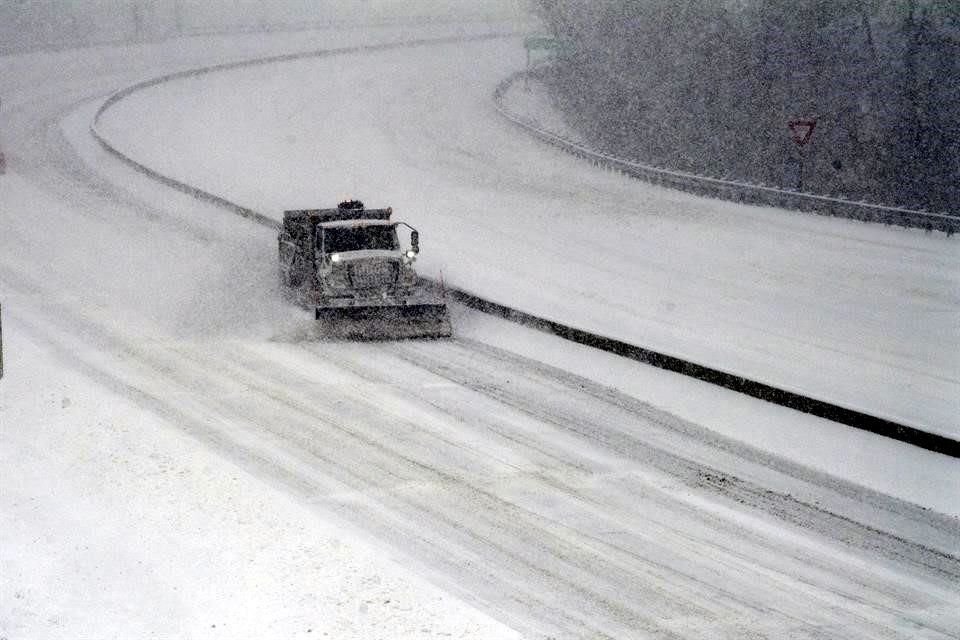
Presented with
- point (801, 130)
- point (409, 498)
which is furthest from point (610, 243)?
point (409, 498)

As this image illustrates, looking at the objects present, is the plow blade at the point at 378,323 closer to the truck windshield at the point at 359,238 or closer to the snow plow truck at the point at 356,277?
the snow plow truck at the point at 356,277

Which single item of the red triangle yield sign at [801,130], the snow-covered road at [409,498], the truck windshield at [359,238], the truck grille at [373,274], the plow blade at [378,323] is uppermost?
the red triangle yield sign at [801,130]

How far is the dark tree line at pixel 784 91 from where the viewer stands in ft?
150

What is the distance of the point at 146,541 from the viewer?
10281mm

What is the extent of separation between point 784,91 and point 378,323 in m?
39.1

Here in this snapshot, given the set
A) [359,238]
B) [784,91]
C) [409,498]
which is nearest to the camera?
[409,498]

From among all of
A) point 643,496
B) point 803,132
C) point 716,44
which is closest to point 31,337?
point 643,496

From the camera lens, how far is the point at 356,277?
17.5m

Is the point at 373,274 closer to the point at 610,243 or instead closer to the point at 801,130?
the point at 610,243

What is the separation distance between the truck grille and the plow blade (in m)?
0.87

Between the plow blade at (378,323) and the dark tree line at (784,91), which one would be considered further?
the dark tree line at (784,91)

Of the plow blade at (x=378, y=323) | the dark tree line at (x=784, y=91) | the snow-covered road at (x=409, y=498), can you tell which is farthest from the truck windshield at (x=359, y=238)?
the dark tree line at (x=784, y=91)

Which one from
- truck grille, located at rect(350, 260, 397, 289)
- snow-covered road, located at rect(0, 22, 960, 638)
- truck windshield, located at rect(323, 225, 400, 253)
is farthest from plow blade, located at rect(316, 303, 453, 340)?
truck windshield, located at rect(323, 225, 400, 253)

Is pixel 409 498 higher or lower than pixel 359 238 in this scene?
lower
